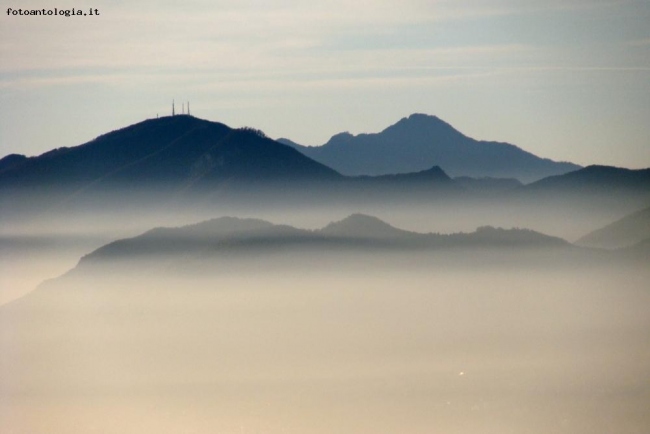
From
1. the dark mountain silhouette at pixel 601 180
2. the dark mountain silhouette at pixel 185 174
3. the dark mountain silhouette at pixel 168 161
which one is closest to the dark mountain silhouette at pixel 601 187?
the dark mountain silhouette at pixel 601 180

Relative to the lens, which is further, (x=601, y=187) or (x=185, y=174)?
(x=185, y=174)

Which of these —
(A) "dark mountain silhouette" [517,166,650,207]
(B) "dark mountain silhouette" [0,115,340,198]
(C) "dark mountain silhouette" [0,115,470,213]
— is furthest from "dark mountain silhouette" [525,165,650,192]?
(B) "dark mountain silhouette" [0,115,340,198]

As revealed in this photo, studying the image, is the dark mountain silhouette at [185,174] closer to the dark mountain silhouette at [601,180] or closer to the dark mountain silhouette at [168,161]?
the dark mountain silhouette at [168,161]

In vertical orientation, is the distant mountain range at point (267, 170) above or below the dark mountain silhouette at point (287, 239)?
above

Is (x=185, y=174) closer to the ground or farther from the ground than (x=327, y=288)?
farther from the ground

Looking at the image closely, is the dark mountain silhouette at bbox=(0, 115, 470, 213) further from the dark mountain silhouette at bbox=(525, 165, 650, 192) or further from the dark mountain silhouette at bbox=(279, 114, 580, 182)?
the dark mountain silhouette at bbox=(525, 165, 650, 192)

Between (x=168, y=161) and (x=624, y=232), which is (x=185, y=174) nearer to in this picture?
(x=168, y=161)

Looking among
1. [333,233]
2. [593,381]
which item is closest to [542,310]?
[593,381]

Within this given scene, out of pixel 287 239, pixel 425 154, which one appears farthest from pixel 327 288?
pixel 425 154

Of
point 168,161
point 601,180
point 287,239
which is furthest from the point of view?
point 287,239
